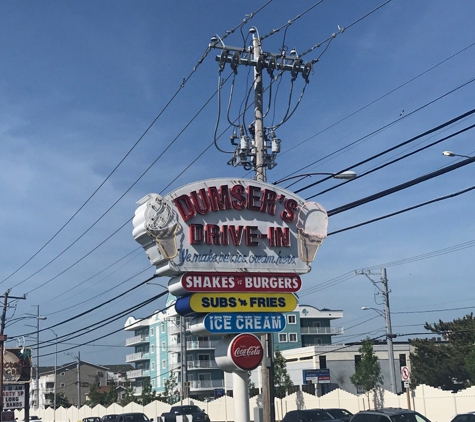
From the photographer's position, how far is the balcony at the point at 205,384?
80.6 meters

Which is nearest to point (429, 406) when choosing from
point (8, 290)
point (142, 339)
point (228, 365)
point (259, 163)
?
point (259, 163)

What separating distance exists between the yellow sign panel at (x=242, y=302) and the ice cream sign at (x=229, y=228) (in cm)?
62

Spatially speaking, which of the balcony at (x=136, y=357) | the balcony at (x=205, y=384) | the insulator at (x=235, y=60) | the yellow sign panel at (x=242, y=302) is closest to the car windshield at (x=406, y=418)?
the yellow sign panel at (x=242, y=302)

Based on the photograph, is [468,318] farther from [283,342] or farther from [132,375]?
[132,375]

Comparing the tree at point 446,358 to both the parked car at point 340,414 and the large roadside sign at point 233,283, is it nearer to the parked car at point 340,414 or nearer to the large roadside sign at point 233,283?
the parked car at point 340,414

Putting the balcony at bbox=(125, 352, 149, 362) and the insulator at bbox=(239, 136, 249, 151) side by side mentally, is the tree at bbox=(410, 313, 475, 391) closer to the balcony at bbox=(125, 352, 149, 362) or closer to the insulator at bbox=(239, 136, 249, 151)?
the balcony at bbox=(125, 352, 149, 362)

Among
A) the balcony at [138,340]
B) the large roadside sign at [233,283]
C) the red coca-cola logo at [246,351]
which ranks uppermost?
the balcony at [138,340]

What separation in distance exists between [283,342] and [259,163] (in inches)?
2588

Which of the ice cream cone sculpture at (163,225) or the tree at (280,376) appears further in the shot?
the tree at (280,376)

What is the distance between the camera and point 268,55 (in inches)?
902

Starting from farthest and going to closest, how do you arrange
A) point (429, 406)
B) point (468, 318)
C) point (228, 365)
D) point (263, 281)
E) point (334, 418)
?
point (468, 318)
point (429, 406)
point (334, 418)
point (263, 281)
point (228, 365)

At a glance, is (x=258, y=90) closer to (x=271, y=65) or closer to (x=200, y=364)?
(x=271, y=65)

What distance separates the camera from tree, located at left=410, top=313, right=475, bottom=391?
66625mm

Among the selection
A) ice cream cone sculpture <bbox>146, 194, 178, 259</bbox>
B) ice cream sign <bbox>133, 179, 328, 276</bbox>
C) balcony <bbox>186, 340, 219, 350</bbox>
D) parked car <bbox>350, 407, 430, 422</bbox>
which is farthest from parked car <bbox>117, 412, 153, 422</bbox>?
balcony <bbox>186, 340, 219, 350</bbox>
